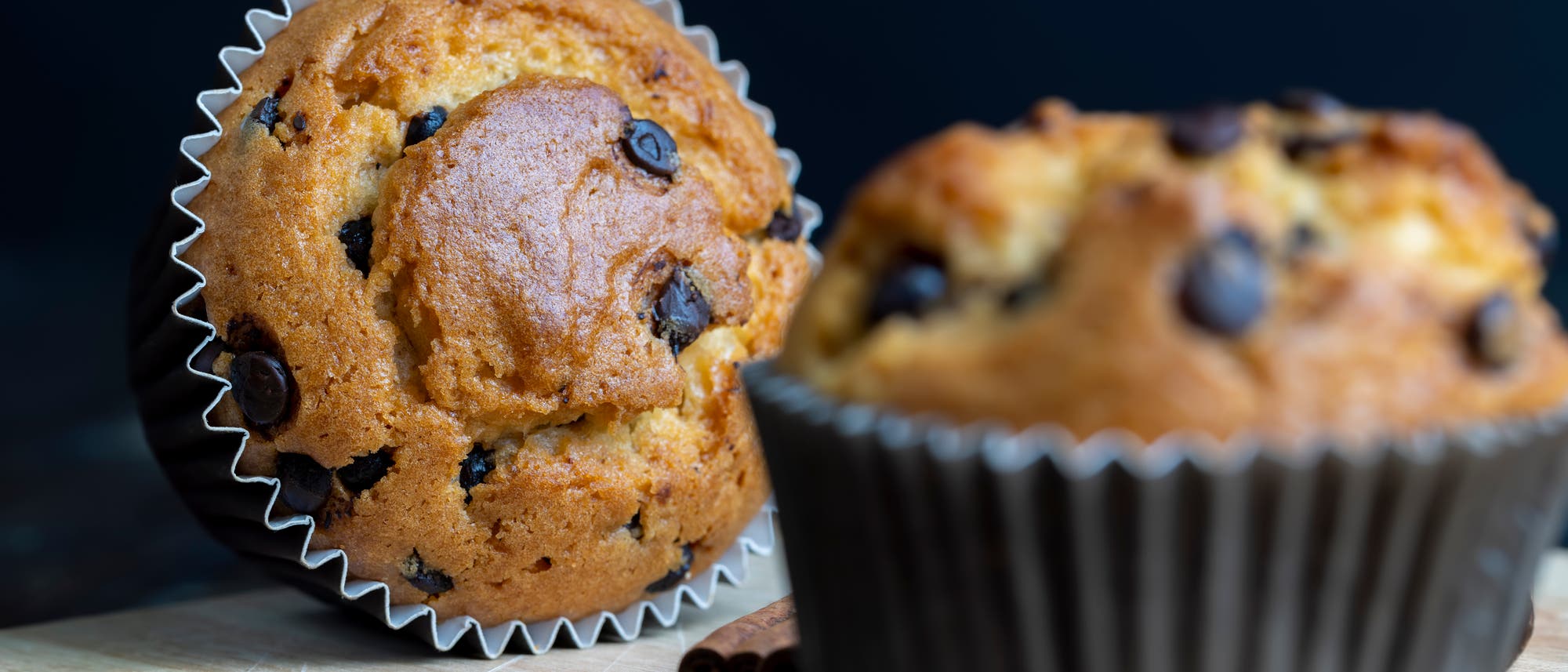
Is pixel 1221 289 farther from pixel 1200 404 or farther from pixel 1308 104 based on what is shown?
pixel 1308 104

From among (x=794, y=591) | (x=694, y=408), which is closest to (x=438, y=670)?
(x=694, y=408)

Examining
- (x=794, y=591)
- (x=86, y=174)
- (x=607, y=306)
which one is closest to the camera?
(x=794, y=591)

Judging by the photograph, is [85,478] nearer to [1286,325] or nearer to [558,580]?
[558,580]

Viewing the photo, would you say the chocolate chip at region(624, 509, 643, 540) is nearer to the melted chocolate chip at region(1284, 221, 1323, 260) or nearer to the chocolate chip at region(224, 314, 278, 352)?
the chocolate chip at region(224, 314, 278, 352)

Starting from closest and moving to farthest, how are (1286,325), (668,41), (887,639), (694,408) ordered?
1. (1286,325)
2. (887,639)
3. (694,408)
4. (668,41)

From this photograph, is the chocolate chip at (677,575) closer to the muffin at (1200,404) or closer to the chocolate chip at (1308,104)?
the muffin at (1200,404)

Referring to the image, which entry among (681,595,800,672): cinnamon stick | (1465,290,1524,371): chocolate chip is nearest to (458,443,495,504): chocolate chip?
(681,595,800,672): cinnamon stick
